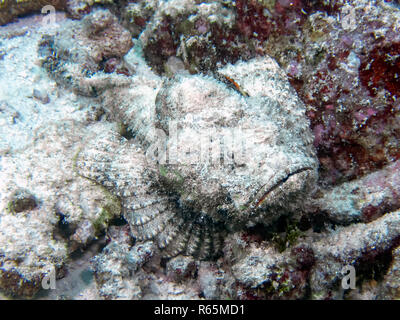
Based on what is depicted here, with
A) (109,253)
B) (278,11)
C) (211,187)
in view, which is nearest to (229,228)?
(211,187)

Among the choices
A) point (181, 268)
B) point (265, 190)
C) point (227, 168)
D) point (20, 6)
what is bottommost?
point (181, 268)

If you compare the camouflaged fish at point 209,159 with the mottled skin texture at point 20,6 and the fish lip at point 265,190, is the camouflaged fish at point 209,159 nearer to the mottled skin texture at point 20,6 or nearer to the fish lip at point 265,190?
the fish lip at point 265,190

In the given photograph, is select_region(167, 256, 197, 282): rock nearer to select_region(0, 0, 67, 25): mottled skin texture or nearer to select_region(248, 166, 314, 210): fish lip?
select_region(248, 166, 314, 210): fish lip

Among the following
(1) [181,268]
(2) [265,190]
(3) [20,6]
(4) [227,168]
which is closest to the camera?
(2) [265,190]

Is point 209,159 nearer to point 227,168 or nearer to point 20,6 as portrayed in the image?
point 227,168

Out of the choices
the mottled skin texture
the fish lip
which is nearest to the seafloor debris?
the fish lip

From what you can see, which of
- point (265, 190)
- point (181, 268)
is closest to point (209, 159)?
point (265, 190)

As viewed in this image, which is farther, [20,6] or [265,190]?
[20,6]
